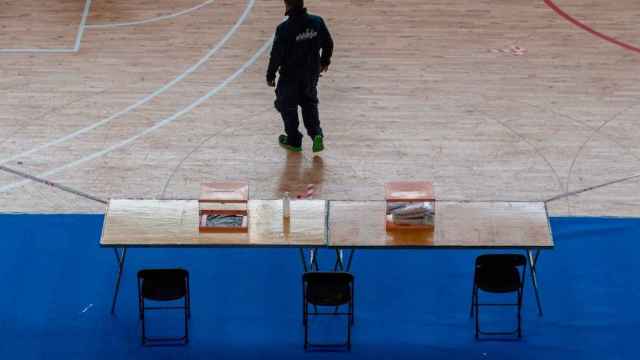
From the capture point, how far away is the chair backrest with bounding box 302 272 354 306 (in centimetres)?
1077

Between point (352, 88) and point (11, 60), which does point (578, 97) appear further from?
point (11, 60)

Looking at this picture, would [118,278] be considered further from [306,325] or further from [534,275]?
[534,275]

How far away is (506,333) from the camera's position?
1137cm

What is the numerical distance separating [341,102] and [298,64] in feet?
6.30

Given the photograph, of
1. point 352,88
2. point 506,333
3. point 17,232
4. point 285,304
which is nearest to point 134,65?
point 352,88

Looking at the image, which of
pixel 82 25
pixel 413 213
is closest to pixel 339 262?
pixel 413 213

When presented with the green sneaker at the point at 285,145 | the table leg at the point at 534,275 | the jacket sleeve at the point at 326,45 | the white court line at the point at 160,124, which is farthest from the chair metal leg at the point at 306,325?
the white court line at the point at 160,124

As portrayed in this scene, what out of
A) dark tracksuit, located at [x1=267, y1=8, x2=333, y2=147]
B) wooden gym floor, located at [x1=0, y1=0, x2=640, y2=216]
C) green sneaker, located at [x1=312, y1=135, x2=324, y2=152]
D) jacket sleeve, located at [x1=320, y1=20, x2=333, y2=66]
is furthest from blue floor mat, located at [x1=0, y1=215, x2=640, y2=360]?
jacket sleeve, located at [x1=320, y1=20, x2=333, y2=66]

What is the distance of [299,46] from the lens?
13.1 metres

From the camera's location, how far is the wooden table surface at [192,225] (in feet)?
35.9

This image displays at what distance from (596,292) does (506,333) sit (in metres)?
1.10

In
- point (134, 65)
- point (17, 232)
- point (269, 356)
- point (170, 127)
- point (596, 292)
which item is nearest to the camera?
point (269, 356)

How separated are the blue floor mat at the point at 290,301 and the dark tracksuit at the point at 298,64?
2049 millimetres

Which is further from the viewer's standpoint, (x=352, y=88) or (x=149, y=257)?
(x=352, y=88)
